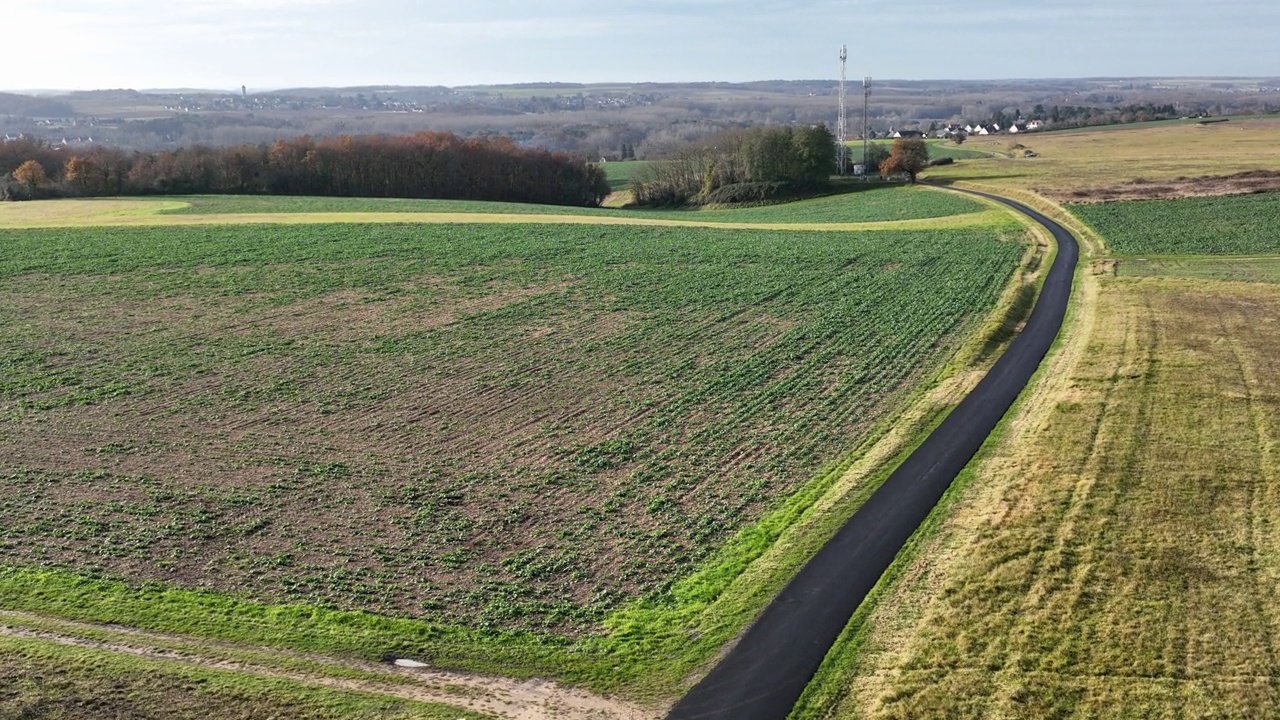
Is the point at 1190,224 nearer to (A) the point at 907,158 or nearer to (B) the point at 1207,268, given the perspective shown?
(B) the point at 1207,268

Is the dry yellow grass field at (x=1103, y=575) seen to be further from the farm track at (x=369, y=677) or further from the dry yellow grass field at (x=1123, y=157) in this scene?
the dry yellow grass field at (x=1123, y=157)

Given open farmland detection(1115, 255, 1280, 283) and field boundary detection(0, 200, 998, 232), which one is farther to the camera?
field boundary detection(0, 200, 998, 232)

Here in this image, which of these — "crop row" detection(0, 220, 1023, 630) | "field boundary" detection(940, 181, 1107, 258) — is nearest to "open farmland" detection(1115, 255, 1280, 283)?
"field boundary" detection(940, 181, 1107, 258)

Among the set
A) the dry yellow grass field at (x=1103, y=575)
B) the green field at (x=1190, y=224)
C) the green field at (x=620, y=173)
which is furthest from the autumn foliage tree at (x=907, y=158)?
the dry yellow grass field at (x=1103, y=575)

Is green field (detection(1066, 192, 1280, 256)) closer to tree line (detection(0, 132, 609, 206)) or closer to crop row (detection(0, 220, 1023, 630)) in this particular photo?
crop row (detection(0, 220, 1023, 630))

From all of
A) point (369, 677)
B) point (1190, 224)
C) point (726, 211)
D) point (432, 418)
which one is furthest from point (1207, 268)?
point (369, 677)

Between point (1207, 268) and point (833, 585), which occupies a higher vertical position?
point (1207, 268)

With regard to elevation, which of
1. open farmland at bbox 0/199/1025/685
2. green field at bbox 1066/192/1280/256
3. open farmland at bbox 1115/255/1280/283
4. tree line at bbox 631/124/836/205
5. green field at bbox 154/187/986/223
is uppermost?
tree line at bbox 631/124/836/205
